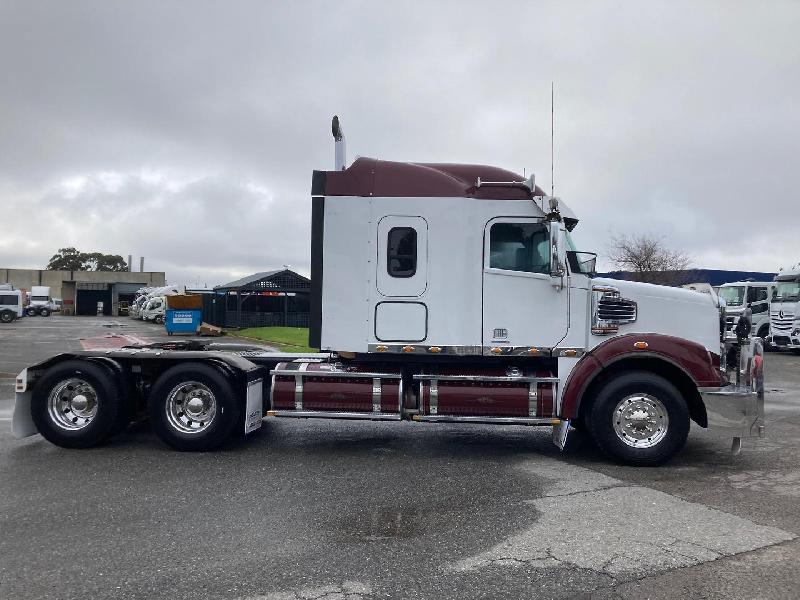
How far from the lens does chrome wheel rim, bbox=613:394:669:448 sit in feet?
22.0

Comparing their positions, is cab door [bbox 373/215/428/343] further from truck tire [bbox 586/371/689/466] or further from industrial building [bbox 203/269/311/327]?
industrial building [bbox 203/269/311/327]

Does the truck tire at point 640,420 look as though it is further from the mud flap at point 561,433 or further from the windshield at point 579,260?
the windshield at point 579,260

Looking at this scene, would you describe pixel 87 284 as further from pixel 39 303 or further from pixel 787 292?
pixel 787 292

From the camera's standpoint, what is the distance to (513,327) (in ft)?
22.9

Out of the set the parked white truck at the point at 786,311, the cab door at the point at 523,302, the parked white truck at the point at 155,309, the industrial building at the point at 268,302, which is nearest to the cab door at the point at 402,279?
the cab door at the point at 523,302

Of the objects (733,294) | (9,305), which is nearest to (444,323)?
(733,294)

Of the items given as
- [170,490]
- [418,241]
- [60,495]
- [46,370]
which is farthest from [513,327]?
[46,370]

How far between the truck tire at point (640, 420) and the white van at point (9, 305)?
48.8 meters

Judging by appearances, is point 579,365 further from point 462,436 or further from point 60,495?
point 60,495

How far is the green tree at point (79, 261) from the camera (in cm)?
9825

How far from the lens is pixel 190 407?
720 cm

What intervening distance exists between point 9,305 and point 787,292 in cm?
4841

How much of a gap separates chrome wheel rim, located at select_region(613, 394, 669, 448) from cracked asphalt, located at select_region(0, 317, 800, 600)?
37 centimetres

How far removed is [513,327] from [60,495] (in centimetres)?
474
